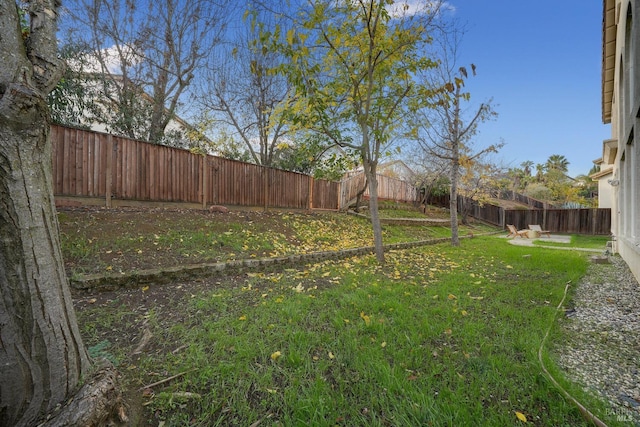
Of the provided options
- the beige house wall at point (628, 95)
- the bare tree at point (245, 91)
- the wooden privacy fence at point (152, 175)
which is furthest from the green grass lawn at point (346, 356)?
the bare tree at point (245, 91)

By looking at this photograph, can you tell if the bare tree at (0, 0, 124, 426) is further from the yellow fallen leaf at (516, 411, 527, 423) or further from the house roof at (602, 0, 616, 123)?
the house roof at (602, 0, 616, 123)

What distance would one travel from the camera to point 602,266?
19.1 feet

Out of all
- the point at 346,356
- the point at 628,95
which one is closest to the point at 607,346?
the point at 346,356

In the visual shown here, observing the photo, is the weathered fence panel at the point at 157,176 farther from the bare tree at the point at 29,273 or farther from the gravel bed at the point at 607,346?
the gravel bed at the point at 607,346

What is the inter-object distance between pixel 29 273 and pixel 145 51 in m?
9.34

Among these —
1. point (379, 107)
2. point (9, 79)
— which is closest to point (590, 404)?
point (9, 79)

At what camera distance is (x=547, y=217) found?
642 inches

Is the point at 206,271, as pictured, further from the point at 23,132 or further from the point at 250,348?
the point at 23,132

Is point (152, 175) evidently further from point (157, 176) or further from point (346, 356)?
point (346, 356)

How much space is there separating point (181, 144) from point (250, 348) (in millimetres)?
8420

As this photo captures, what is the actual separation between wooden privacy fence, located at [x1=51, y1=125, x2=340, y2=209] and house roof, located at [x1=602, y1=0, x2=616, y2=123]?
8.96 m

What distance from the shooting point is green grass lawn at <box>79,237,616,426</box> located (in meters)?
1.62

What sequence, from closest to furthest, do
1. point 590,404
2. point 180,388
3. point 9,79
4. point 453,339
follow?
1. point 9,79
2. point 590,404
3. point 180,388
4. point 453,339

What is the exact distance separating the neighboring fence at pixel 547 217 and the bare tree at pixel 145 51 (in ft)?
49.8
